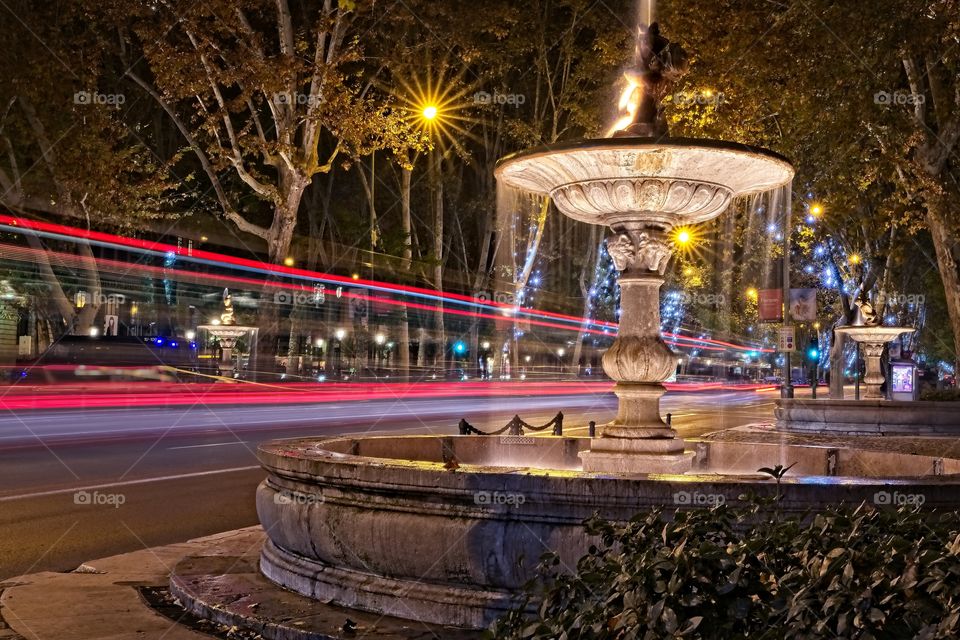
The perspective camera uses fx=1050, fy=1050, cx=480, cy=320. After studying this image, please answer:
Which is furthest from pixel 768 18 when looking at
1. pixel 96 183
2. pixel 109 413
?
pixel 96 183

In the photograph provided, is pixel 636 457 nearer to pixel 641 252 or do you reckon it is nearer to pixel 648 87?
pixel 641 252

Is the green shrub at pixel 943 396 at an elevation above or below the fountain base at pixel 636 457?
above

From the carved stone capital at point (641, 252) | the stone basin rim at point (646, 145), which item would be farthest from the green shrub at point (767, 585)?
the carved stone capital at point (641, 252)

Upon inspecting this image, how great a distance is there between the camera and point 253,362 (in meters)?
33.0

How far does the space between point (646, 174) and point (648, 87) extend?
134 cm

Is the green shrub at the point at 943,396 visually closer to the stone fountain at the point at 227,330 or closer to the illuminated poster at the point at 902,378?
the illuminated poster at the point at 902,378

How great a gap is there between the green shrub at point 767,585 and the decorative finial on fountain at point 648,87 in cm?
617

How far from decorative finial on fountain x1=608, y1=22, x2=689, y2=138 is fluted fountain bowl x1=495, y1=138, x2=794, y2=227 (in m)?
0.82

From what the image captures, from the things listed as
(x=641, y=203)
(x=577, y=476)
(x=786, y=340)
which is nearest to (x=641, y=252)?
(x=641, y=203)

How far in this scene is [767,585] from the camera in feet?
11.5

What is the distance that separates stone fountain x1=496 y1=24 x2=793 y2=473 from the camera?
28.2ft

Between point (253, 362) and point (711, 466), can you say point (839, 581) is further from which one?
point (253, 362)

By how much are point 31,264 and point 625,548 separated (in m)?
32.4

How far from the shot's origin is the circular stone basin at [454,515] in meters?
5.82
